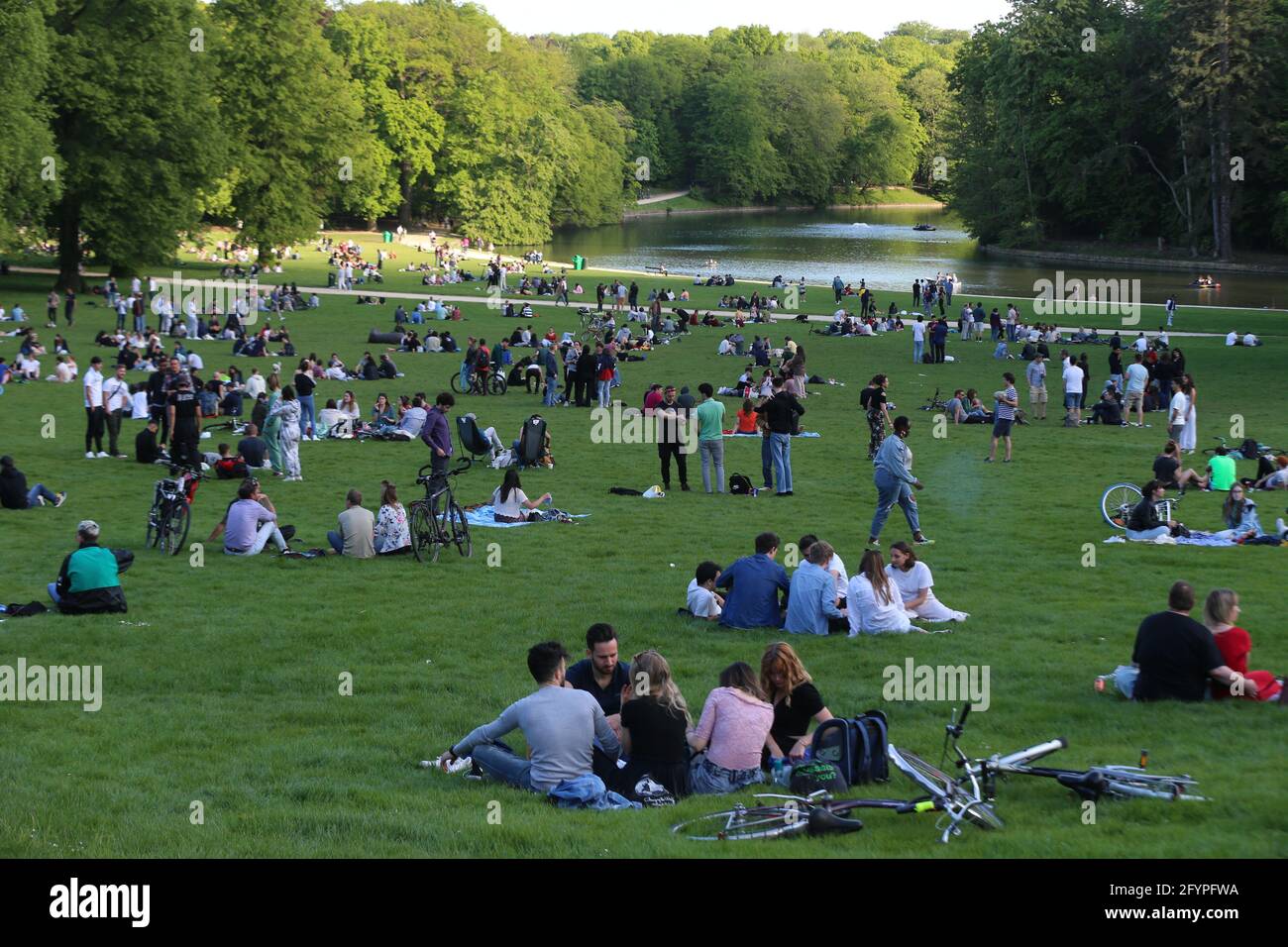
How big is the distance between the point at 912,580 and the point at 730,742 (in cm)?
546

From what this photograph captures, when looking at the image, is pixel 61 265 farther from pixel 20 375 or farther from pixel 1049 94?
pixel 1049 94

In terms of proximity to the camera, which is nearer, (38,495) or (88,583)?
(88,583)

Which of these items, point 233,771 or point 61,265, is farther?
point 61,265

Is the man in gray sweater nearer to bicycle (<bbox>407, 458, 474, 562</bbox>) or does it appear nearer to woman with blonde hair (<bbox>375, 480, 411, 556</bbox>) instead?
bicycle (<bbox>407, 458, 474, 562</bbox>)

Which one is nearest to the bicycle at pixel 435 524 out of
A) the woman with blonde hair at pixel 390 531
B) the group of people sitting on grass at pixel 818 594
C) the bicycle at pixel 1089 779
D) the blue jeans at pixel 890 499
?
the woman with blonde hair at pixel 390 531

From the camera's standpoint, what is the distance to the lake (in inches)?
2864

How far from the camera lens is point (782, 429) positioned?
71.6 ft

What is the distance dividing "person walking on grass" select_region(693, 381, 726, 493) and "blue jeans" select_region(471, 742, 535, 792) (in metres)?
12.6

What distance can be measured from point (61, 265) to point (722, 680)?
176 ft

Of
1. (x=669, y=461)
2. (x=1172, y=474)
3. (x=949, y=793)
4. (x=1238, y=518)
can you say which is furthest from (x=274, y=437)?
(x=949, y=793)

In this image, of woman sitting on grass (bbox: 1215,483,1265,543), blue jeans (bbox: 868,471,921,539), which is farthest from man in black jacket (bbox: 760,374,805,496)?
woman sitting on grass (bbox: 1215,483,1265,543)

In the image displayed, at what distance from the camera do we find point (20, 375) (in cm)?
3453

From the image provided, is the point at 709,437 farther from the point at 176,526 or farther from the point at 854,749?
the point at 854,749
